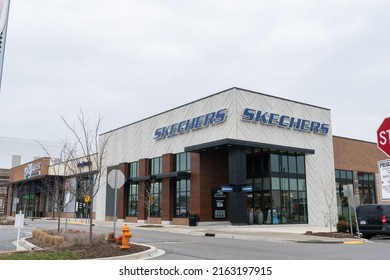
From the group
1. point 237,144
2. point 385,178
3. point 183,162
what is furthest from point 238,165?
point 385,178

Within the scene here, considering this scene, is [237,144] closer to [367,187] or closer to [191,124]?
[191,124]

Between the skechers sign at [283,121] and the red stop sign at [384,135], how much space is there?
2692cm

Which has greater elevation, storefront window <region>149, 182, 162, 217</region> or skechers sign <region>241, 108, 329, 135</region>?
skechers sign <region>241, 108, 329, 135</region>

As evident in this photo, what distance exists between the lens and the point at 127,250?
529 inches

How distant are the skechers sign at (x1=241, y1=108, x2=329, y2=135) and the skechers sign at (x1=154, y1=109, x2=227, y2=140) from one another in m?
2.04

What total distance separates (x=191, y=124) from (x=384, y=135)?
30.9 m

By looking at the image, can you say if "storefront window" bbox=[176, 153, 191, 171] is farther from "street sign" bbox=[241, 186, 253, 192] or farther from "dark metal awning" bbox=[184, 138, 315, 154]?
"street sign" bbox=[241, 186, 253, 192]

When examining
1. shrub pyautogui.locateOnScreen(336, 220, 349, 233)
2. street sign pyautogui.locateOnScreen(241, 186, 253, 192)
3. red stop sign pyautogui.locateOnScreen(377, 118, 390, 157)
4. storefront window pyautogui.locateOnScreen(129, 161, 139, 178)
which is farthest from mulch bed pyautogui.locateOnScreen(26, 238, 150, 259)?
storefront window pyautogui.locateOnScreen(129, 161, 139, 178)

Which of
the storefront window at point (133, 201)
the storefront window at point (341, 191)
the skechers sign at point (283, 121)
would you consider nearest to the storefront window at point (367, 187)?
the storefront window at point (341, 191)

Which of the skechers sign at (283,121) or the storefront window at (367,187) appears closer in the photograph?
the skechers sign at (283,121)

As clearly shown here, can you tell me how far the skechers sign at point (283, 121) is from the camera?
3306cm

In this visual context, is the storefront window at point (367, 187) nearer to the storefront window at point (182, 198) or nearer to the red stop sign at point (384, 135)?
the storefront window at point (182, 198)

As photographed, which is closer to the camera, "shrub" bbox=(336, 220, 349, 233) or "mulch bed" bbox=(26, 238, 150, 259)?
"mulch bed" bbox=(26, 238, 150, 259)

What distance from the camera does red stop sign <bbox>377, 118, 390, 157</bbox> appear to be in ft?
17.5
